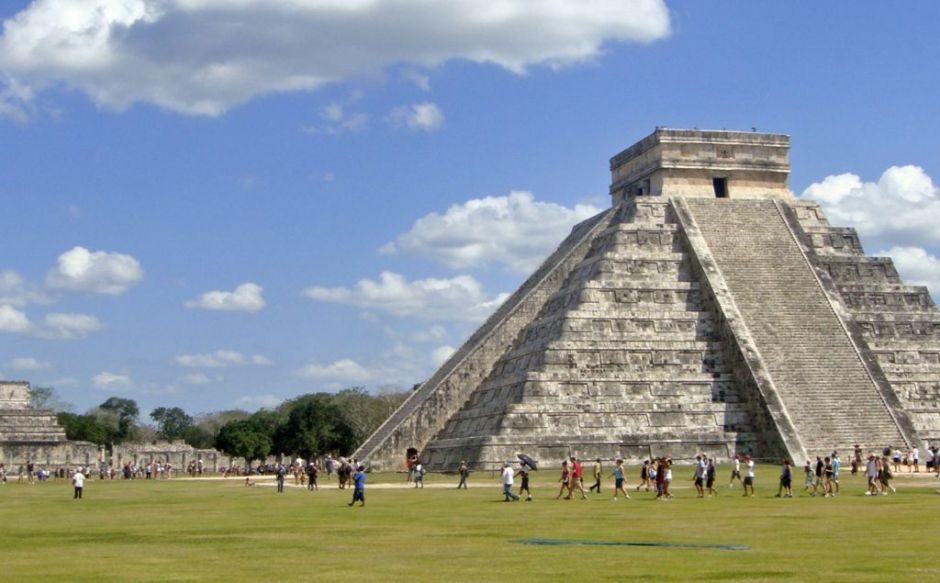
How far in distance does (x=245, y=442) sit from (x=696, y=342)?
→ 46261mm

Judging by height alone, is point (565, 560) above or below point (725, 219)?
below

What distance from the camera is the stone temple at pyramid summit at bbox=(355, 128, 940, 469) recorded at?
37594 mm

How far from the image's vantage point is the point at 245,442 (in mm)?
A: 80875

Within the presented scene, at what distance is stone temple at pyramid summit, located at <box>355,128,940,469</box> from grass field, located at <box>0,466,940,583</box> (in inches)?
295

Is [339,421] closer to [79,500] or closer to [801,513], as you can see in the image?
[79,500]

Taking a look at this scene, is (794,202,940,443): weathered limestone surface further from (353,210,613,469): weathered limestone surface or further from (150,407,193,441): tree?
(150,407,193,441): tree

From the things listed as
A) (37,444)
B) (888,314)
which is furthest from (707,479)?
(37,444)

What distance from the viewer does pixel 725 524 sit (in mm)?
19906

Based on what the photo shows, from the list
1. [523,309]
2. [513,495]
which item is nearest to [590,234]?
[523,309]

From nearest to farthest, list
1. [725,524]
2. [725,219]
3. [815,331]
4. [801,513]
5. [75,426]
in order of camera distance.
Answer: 1. [725,524]
2. [801,513]
3. [815,331]
4. [725,219]
5. [75,426]

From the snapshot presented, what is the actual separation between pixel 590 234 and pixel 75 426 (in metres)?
65.6

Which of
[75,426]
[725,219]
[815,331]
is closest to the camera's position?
[815,331]

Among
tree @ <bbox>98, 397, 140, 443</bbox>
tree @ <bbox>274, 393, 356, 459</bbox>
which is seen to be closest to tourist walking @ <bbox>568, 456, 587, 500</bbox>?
tree @ <bbox>274, 393, 356, 459</bbox>

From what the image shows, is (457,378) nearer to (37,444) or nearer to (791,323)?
(791,323)
